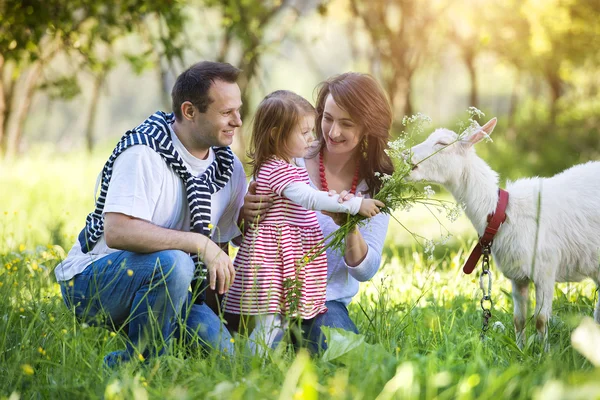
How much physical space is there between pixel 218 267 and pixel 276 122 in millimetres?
814

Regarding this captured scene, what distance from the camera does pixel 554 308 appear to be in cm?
426

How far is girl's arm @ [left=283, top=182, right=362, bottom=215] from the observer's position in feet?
11.3

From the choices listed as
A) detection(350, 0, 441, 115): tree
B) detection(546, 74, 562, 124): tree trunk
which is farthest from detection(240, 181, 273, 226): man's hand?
detection(546, 74, 562, 124): tree trunk

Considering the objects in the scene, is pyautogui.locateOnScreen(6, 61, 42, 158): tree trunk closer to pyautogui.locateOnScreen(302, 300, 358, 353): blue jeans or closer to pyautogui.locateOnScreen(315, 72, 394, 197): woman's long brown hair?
pyautogui.locateOnScreen(315, 72, 394, 197): woman's long brown hair

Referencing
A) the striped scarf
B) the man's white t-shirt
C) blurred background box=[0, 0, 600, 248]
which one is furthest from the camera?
blurred background box=[0, 0, 600, 248]

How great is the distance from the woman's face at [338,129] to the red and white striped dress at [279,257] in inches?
11.0

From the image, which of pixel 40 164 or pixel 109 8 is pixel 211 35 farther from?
pixel 40 164

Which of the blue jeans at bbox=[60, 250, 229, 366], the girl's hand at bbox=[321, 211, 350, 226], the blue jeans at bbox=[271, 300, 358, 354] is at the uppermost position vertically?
the girl's hand at bbox=[321, 211, 350, 226]

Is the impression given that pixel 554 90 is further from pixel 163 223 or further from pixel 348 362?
pixel 348 362

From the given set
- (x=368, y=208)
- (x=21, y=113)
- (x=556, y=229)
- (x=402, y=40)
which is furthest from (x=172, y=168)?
(x=402, y=40)

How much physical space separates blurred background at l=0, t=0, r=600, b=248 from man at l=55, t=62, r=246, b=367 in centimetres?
218

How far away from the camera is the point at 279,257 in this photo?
3.70 m

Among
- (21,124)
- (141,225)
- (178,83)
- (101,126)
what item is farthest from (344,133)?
(101,126)

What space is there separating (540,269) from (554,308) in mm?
619
